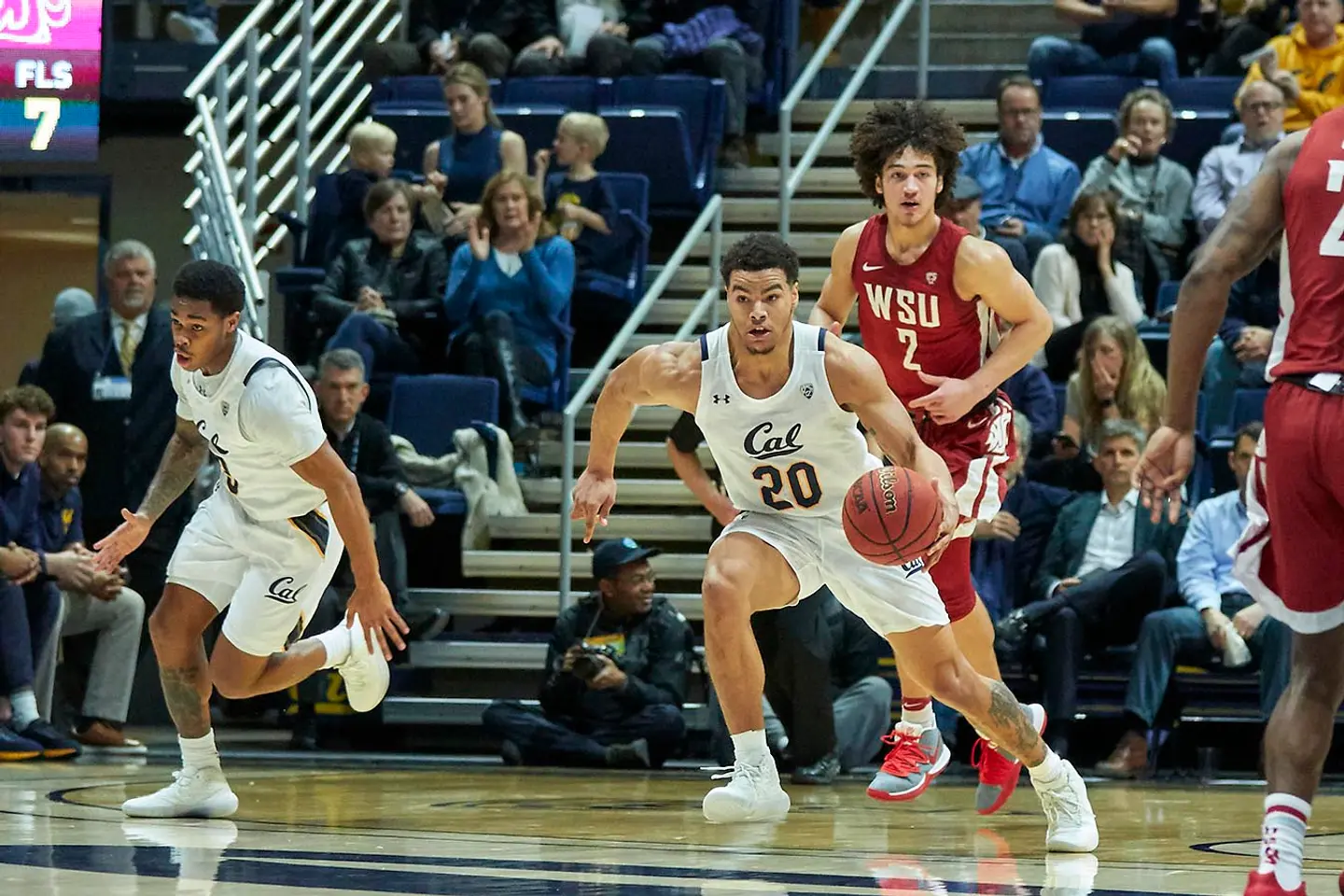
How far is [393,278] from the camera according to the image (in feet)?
36.2

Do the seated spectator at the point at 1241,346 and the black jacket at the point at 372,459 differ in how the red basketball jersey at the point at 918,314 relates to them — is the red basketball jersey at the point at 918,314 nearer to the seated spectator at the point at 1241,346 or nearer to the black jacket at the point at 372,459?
the seated spectator at the point at 1241,346

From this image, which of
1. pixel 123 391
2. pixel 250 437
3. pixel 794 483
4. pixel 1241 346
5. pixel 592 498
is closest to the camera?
pixel 592 498

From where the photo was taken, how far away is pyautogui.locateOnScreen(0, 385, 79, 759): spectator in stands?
30.5 ft

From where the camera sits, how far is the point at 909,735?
6.60 meters

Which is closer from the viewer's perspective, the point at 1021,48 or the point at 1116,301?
the point at 1116,301

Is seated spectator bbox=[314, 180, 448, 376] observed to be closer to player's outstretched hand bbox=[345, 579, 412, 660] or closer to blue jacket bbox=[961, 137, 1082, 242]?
blue jacket bbox=[961, 137, 1082, 242]

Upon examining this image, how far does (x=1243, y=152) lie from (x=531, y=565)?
13.4 ft

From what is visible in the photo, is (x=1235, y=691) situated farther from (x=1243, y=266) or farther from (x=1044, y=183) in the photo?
(x=1243, y=266)

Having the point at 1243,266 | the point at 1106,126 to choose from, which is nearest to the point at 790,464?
the point at 1243,266

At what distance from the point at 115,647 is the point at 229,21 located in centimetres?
647

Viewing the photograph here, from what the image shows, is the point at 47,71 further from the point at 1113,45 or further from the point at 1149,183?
the point at 1113,45

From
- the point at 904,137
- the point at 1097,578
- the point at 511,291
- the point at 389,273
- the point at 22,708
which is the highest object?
the point at 904,137

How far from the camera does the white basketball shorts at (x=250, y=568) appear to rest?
6539 mm

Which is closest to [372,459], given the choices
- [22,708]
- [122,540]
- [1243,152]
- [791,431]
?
[22,708]
